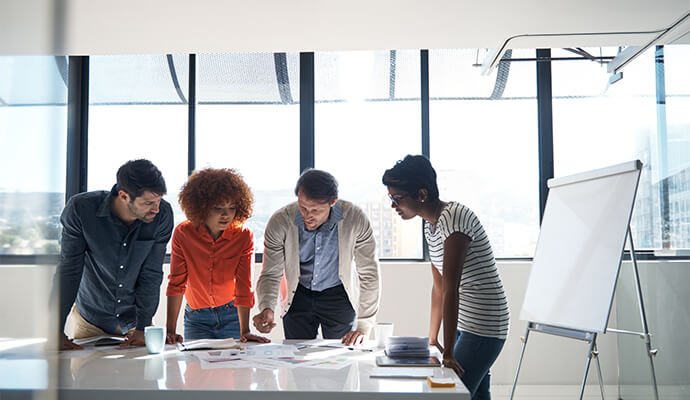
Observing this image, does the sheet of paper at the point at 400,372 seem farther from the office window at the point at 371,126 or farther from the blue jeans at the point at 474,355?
the office window at the point at 371,126

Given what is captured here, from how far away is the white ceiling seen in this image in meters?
2.69

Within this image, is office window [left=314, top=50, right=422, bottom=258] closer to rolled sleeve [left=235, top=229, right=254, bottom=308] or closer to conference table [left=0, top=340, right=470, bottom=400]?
rolled sleeve [left=235, top=229, right=254, bottom=308]

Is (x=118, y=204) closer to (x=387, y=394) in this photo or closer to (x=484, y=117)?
(x=387, y=394)

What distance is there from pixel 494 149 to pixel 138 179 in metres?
3.21

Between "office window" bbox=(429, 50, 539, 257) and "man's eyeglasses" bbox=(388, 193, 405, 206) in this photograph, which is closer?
"man's eyeglasses" bbox=(388, 193, 405, 206)

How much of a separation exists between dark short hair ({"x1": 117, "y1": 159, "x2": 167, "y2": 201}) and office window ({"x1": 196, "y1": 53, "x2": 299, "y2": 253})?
2.41 meters

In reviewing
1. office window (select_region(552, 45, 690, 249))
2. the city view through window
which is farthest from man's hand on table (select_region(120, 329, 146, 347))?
office window (select_region(552, 45, 690, 249))

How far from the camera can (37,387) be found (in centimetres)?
34

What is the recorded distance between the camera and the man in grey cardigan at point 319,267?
257 centimetres

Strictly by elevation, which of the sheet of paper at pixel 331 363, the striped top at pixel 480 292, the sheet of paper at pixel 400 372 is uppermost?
the striped top at pixel 480 292

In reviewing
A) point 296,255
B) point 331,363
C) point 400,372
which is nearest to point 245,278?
point 296,255

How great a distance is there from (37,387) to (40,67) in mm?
190

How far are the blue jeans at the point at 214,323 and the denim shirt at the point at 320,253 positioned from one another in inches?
14.2

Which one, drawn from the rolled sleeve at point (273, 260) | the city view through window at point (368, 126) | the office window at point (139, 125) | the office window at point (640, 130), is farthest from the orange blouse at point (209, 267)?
the office window at point (640, 130)
